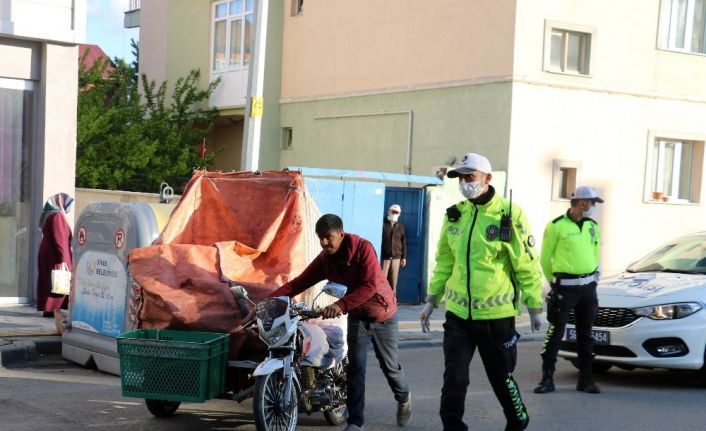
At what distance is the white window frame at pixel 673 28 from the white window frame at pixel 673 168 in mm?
1862

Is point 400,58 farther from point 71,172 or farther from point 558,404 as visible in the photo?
point 558,404

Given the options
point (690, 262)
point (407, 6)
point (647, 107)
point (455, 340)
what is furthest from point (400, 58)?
point (455, 340)

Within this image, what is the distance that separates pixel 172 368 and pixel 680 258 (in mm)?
6687

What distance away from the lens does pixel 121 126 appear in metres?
24.8

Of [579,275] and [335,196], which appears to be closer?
[579,275]

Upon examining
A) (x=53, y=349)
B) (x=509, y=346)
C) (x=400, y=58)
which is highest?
(x=400, y=58)

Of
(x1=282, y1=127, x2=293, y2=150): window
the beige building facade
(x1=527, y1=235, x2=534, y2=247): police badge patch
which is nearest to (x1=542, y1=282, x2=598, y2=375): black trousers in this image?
(x1=527, y1=235, x2=534, y2=247): police badge patch

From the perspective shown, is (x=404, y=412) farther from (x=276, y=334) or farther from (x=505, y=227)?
(x=505, y=227)

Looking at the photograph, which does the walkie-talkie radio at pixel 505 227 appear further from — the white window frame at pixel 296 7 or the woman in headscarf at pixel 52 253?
the white window frame at pixel 296 7

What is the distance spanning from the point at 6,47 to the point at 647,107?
13.1 m

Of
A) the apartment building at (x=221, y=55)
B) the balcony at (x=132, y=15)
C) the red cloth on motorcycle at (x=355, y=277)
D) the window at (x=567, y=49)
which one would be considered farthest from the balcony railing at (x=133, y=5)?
the red cloth on motorcycle at (x=355, y=277)

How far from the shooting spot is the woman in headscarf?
39.4 feet

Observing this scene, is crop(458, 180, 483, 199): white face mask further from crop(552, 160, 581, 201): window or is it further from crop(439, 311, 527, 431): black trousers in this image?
crop(552, 160, 581, 201): window

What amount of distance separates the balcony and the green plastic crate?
32.8m
